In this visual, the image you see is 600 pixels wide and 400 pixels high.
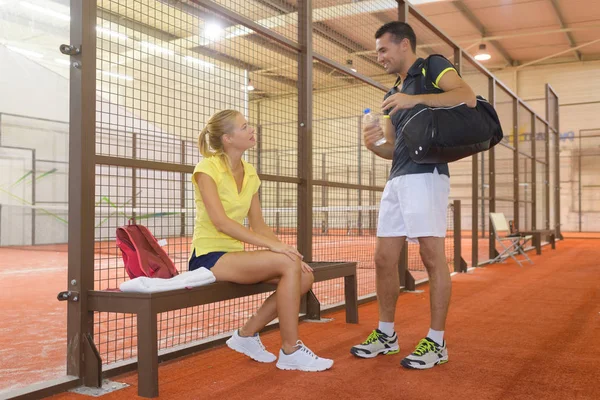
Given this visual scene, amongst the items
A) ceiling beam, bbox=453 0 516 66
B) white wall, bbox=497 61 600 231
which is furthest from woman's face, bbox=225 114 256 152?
white wall, bbox=497 61 600 231

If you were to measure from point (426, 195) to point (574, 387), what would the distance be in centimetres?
111

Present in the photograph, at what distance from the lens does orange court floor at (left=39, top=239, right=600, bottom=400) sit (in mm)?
2562

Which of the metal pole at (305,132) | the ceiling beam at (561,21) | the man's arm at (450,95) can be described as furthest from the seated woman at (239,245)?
the ceiling beam at (561,21)

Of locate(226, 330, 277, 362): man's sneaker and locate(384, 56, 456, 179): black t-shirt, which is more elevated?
locate(384, 56, 456, 179): black t-shirt

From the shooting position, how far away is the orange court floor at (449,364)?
256 centimetres

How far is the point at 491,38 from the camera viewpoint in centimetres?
1662

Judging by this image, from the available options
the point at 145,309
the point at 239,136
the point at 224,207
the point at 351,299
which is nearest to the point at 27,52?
the point at 351,299

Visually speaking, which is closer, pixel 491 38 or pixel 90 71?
pixel 90 71

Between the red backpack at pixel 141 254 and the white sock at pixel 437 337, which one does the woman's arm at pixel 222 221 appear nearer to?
the red backpack at pixel 141 254

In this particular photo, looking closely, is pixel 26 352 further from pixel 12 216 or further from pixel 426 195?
pixel 12 216

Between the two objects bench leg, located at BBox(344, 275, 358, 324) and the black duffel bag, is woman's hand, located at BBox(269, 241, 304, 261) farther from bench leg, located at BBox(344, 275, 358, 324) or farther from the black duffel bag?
bench leg, located at BBox(344, 275, 358, 324)

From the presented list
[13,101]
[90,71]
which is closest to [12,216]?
[13,101]

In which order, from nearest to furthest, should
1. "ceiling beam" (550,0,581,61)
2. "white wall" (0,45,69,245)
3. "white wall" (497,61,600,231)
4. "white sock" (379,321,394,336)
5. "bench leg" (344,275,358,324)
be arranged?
"white sock" (379,321,394,336), "bench leg" (344,275,358,324), "white wall" (0,45,69,245), "ceiling beam" (550,0,581,61), "white wall" (497,61,600,231)

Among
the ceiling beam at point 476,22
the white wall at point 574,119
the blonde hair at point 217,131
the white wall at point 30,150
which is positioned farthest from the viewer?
the white wall at point 574,119
